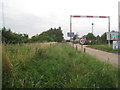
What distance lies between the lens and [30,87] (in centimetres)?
326

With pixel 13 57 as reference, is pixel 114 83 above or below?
below

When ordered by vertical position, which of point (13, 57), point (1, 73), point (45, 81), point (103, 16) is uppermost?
point (103, 16)

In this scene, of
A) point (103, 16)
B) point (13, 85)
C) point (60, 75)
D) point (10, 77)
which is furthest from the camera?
Result: point (103, 16)

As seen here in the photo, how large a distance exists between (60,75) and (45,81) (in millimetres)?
623

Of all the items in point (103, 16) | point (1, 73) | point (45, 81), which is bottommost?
point (45, 81)

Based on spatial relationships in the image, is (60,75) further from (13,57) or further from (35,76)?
(13,57)

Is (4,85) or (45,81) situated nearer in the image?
(4,85)

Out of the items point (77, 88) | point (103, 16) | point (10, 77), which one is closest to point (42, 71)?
point (10, 77)

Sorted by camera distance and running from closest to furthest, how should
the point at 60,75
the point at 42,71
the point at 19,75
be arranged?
the point at 19,75
the point at 60,75
the point at 42,71

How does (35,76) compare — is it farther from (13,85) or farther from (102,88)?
(102,88)

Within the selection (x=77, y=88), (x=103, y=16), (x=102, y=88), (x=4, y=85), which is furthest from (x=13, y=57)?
(x=103, y=16)

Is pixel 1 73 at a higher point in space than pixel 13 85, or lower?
higher

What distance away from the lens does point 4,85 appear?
3.21 metres

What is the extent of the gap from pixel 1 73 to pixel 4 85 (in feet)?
1.12
